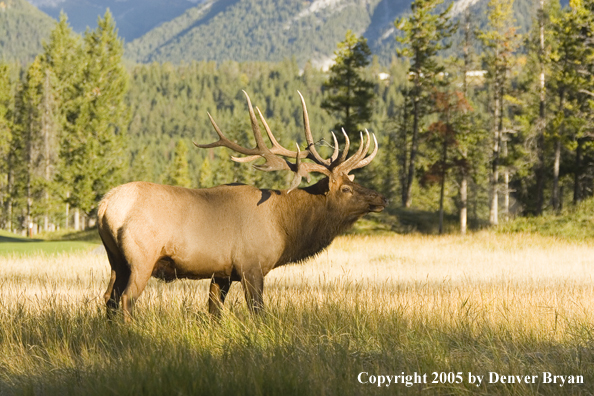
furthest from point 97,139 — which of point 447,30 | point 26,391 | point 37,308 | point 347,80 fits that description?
point 26,391

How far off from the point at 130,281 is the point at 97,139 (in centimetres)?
3309

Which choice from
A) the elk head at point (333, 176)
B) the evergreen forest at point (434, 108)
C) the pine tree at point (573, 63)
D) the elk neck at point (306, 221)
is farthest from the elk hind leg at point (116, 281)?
the pine tree at point (573, 63)

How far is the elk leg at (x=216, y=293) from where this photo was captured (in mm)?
6626

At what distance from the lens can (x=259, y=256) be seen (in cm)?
655

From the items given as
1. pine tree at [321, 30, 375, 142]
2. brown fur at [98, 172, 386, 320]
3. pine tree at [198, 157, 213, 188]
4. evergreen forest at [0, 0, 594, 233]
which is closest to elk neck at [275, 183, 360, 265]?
brown fur at [98, 172, 386, 320]

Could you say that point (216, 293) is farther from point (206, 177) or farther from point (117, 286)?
point (206, 177)

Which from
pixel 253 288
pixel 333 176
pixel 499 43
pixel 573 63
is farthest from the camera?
pixel 499 43

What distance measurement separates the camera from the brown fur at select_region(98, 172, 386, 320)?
5.89 meters

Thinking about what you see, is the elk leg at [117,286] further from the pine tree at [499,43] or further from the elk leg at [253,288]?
the pine tree at [499,43]

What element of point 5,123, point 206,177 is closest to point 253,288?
point 5,123

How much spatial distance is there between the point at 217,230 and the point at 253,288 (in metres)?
0.72

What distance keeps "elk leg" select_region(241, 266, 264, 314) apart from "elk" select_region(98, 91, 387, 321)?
1 cm

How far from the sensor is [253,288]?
6.39 m

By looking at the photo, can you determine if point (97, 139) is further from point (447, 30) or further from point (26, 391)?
point (26, 391)
